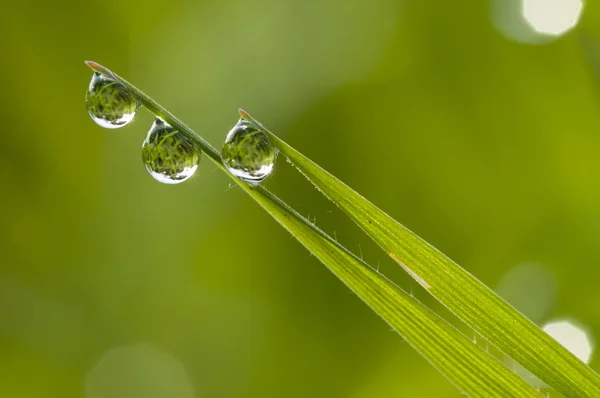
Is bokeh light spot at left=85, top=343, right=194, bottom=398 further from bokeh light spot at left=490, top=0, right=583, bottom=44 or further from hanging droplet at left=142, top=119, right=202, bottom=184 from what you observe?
bokeh light spot at left=490, top=0, right=583, bottom=44

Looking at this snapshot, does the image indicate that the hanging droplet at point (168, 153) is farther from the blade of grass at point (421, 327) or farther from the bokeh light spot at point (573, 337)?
the bokeh light spot at point (573, 337)

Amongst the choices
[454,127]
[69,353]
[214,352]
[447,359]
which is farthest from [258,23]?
[447,359]

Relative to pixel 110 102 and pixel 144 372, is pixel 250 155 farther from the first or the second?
pixel 144 372

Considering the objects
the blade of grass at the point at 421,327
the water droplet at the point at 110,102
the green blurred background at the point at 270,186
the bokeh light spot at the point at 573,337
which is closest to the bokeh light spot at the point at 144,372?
the green blurred background at the point at 270,186

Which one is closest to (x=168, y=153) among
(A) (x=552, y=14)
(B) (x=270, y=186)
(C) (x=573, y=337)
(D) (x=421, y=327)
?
(D) (x=421, y=327)

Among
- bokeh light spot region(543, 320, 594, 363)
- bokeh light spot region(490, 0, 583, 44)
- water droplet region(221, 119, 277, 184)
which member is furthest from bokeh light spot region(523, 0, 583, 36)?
water droplet region(221, 119, 277, 184)
